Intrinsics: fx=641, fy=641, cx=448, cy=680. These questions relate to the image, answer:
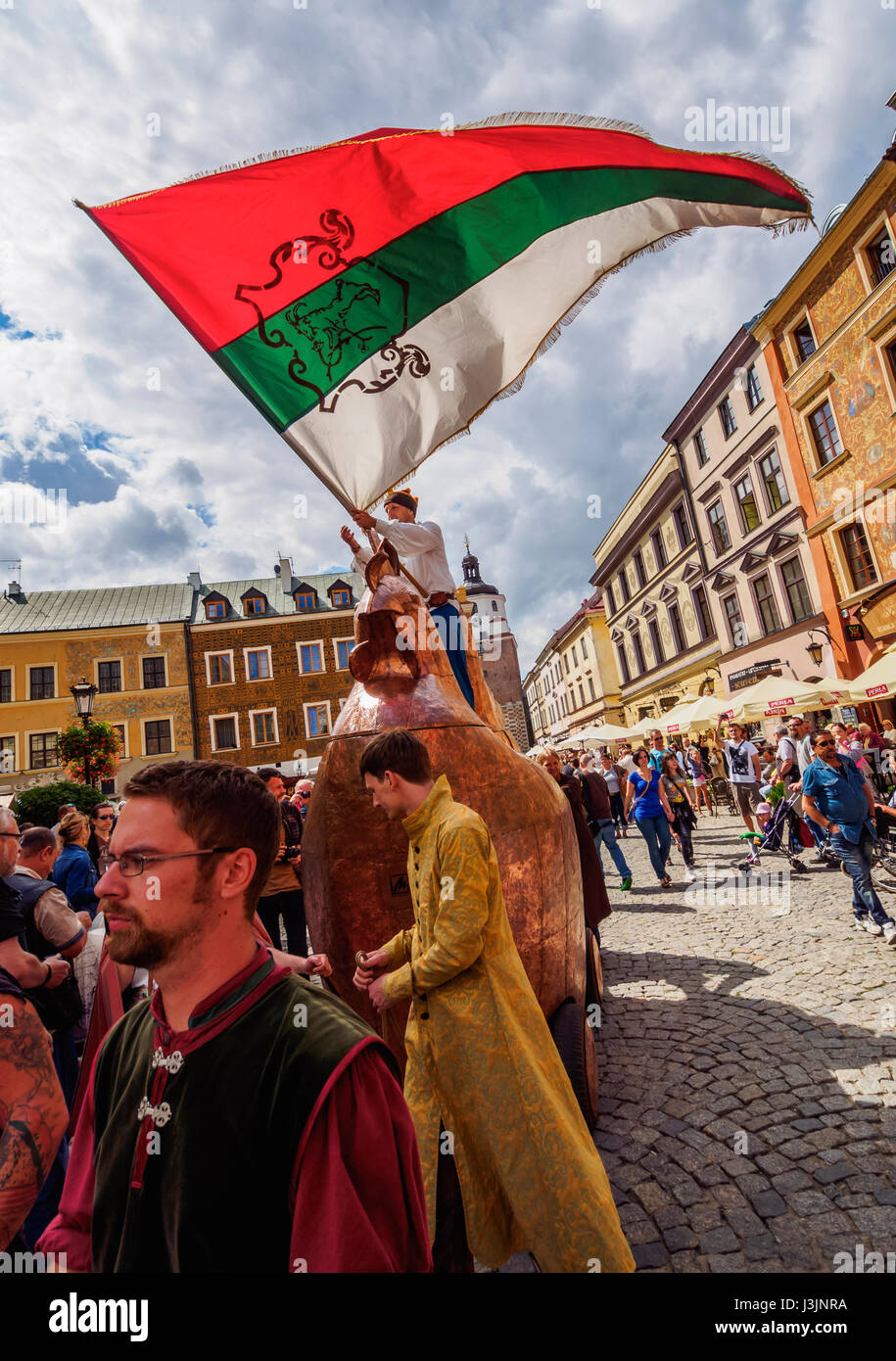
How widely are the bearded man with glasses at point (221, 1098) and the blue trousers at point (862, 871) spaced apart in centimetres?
580

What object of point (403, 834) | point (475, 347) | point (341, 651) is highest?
point (341, 651)

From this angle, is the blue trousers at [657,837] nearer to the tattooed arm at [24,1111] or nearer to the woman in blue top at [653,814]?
the woman in blue top at [653,814]

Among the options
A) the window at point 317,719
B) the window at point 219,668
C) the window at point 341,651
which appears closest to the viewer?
the window at point 219,668

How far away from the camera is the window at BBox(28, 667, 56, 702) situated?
28.2 meters

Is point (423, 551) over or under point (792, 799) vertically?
over

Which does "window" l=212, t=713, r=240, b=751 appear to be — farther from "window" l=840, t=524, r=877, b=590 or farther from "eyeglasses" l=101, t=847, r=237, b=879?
"eyeglasses" l=101, t=847, r=237, b=879

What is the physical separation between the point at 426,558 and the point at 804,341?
20.6 metres

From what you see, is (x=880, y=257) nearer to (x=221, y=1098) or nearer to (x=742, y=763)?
(x=742, y=763)

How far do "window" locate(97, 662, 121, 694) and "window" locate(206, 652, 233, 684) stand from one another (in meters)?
3.96

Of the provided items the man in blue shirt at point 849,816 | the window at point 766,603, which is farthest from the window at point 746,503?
the man in blue shirt at point 849,816

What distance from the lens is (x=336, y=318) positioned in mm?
3289

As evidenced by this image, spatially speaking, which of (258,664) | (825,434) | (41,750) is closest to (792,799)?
(825,434)

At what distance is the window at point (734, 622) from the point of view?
2333cm
